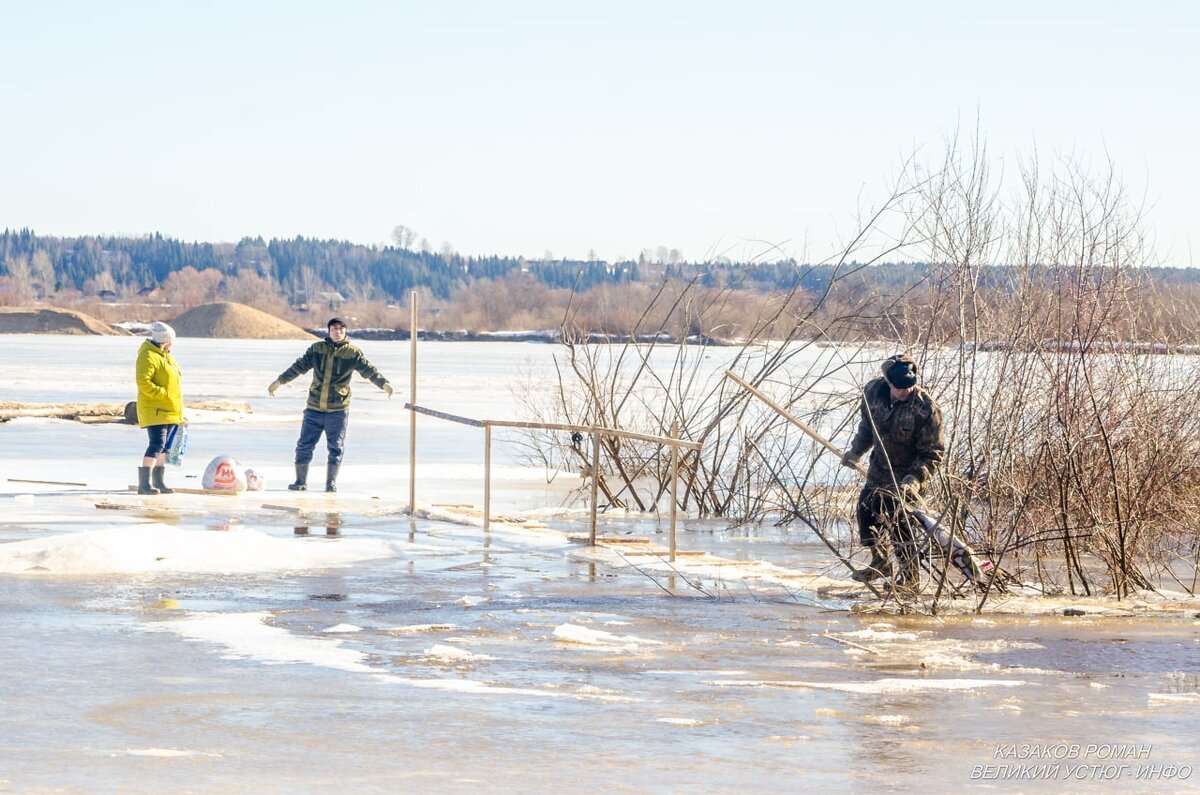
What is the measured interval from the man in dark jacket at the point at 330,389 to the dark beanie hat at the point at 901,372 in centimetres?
668

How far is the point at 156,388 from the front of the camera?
14.1m

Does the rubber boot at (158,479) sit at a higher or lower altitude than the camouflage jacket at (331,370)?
lower

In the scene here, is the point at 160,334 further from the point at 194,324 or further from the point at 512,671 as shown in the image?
the point at 194,324

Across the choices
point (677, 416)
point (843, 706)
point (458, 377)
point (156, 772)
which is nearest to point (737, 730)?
point (843, 706)

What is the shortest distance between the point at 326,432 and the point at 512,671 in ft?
26.7

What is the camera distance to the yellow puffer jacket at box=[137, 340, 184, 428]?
14.1 metres

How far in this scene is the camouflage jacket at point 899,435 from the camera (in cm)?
959

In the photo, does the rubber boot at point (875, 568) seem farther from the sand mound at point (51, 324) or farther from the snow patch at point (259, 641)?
the sand mound at point (51, 324)

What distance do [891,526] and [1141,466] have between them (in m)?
2.91

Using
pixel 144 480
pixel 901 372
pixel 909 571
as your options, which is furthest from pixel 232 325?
pixel 909 571

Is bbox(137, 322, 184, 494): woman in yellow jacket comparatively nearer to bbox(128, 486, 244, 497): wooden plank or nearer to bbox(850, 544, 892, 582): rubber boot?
bbox(128, 486, 244, 497): wooden plank

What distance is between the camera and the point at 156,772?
5387 mm

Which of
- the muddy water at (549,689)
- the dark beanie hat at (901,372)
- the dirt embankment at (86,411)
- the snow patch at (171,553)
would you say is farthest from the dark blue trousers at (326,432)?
the dirt embankment at (86,411)

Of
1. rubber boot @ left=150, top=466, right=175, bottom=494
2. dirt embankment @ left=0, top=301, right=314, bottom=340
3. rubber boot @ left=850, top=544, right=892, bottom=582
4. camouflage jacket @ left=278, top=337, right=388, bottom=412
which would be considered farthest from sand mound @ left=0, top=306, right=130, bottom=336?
rubber boot @ left=850, top=544, right=892, bottom=582
